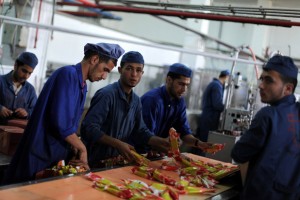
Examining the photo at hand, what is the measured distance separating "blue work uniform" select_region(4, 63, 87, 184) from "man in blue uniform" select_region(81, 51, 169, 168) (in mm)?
328

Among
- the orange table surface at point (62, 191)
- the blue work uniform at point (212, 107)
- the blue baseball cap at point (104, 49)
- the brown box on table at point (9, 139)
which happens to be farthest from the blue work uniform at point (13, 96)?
the blue work uniform at point (212, 107)

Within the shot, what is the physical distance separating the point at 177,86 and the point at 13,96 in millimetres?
1500

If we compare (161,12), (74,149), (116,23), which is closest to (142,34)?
(116,23)

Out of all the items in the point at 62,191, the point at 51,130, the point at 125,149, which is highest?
the point at 51,130

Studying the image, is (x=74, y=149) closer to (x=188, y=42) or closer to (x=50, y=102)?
(x=50, y=102)

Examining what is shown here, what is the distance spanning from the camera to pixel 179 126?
3078mm

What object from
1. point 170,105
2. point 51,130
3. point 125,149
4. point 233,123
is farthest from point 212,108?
point 51,130

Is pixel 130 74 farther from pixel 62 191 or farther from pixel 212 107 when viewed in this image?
pixel 212 107

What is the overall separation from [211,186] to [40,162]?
3.19ft

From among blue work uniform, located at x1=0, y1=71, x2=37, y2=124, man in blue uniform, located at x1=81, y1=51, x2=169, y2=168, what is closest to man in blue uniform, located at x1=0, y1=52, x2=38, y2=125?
blue work uniform, located at x1=0, y1=71, x2=37, y2=124

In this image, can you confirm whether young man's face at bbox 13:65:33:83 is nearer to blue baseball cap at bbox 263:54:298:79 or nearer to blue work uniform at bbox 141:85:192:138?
blue work uniform at bbox 141:85:192:138

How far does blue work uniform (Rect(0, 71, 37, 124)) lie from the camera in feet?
10.1

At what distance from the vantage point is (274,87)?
5.90 ft

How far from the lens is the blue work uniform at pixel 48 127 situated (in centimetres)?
181
